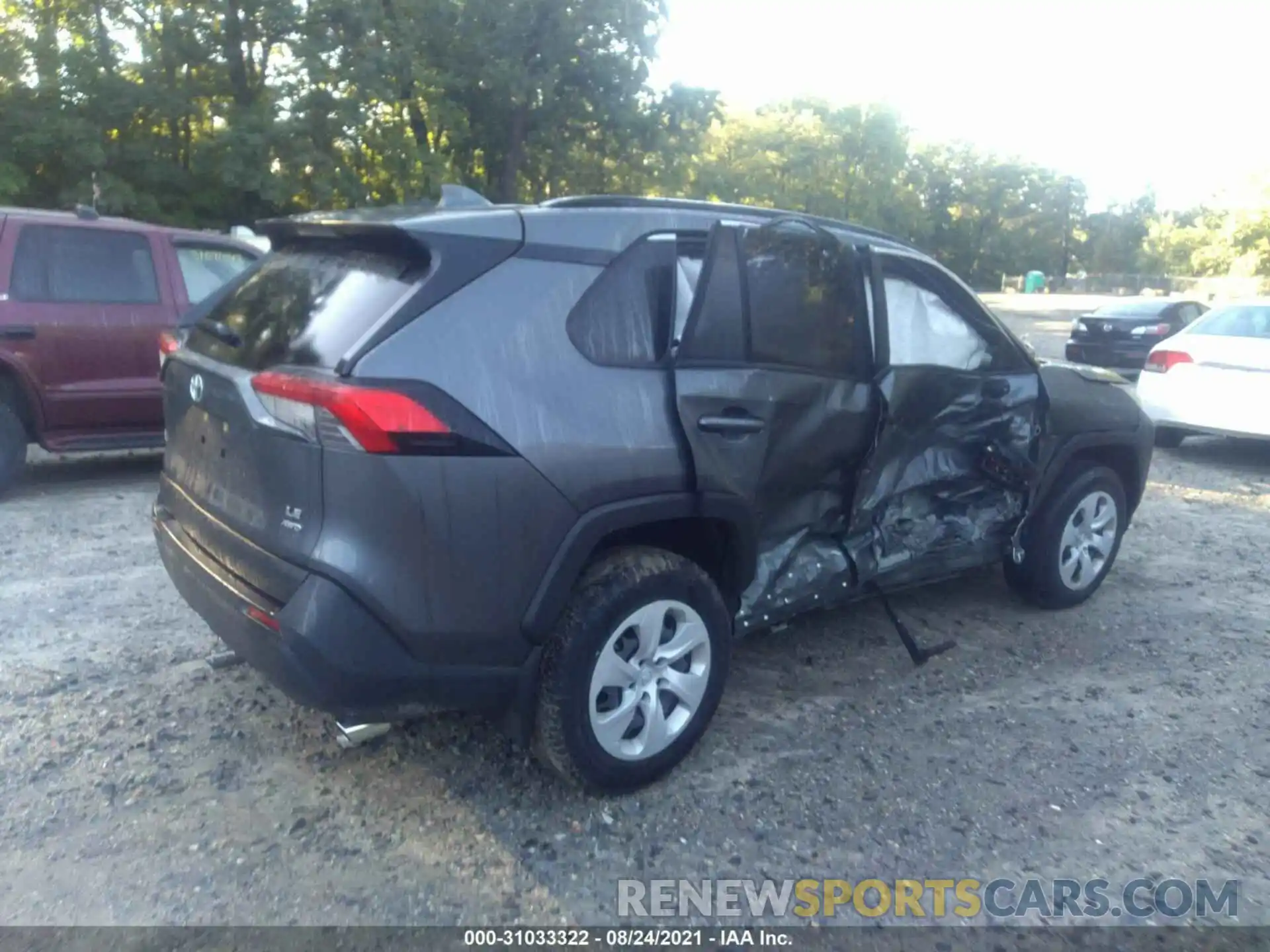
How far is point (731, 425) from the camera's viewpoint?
12.5ft

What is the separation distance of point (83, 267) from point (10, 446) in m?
1.27

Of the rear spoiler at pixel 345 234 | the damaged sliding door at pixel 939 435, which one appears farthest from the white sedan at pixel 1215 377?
the rear spoiler at pixel 345 234

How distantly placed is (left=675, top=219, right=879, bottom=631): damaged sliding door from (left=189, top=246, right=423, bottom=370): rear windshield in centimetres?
100

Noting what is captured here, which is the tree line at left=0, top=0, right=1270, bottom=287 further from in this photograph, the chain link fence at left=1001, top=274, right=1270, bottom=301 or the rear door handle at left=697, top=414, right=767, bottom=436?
the chain link fence at left=1001, top=274, right=1270, bottom=301

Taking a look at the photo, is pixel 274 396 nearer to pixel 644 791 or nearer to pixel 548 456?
pixel 548 456

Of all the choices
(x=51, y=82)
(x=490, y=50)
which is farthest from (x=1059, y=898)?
(x=490, y=50)

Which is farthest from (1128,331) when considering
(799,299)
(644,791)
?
(644,791)

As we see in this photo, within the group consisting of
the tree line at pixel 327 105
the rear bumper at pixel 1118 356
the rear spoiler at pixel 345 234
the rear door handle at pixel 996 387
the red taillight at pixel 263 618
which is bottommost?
the rear bumper at pixel 1118 356

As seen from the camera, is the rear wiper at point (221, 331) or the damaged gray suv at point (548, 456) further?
the rear wiper at point (221, 331)

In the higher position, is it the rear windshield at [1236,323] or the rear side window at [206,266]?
the rear side window at [206,266]

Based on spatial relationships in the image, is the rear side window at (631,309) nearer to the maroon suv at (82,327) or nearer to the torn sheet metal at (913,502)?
the torn sheet metal at (913,502)

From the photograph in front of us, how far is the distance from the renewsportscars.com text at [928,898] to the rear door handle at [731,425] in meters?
1.42

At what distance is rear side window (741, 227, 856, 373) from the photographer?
Result: 404cm

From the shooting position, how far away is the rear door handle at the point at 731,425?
371 centimetres
